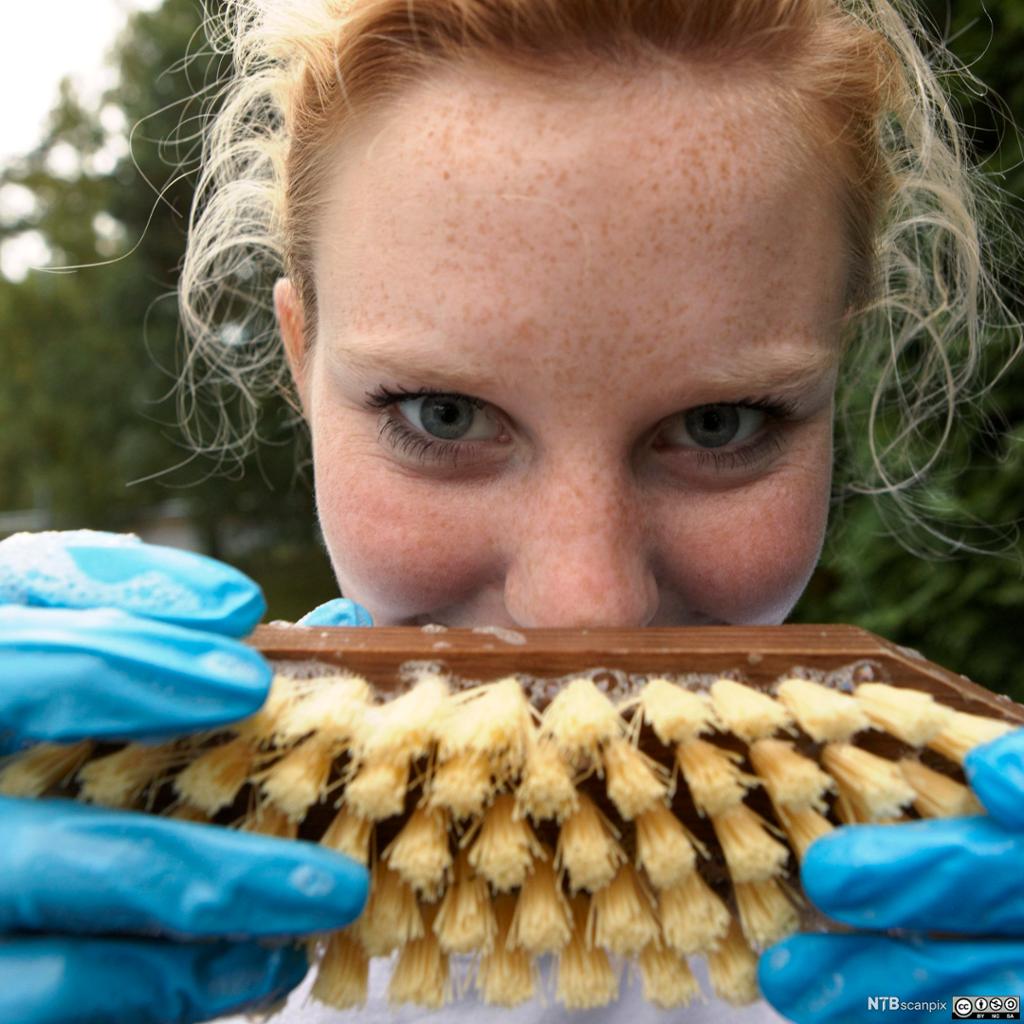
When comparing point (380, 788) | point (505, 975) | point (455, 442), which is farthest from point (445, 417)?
point (505, 975)

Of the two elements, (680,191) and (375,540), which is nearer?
(680,191)

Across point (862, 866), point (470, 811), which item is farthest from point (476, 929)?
point (862, 866)

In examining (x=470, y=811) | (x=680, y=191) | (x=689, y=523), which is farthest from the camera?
(x=689, y=523)

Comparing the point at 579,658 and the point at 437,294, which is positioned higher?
the point at 437,294

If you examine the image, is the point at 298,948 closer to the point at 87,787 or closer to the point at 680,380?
the point at 87,787

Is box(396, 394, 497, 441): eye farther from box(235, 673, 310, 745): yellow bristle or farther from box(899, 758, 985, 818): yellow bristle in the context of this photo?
box(899, 758, 985, 818): yellow bristle
